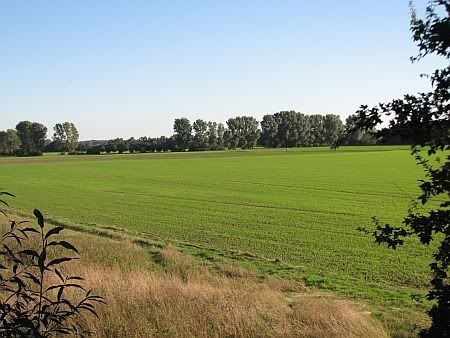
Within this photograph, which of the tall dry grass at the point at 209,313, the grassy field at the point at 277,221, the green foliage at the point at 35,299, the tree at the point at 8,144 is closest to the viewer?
the green foliage at the point at 35,299

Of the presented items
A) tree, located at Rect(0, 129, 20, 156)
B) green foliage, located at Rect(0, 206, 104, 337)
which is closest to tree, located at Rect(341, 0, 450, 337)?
green foliage, located at Rect(0, 206, 104, 337)

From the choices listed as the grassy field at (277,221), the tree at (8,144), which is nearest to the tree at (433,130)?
the grassy field at (277,221)

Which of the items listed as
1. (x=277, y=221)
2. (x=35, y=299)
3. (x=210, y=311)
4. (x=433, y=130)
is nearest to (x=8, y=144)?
(x=277, y=221)

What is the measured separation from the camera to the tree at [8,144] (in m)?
189

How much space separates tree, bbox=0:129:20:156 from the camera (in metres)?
189

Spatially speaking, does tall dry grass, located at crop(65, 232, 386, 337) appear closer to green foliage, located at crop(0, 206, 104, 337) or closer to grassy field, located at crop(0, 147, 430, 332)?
green foliage, located at crop(0, 206, 104, 337)

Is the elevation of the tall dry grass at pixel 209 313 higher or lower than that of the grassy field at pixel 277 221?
higher

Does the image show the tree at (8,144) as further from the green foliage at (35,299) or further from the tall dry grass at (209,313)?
the green foliage at (35,299)

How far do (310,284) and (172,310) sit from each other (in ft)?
22.5

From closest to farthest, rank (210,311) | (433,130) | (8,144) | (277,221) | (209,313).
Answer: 1. (433,130)
2. (209,313)
3. (210,311)
4. (277,221)
5. (8,144)

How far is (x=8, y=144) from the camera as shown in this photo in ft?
621

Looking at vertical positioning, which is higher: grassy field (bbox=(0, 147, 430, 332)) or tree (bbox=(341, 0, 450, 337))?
tree (bbox=(341, 0, 450, 337))

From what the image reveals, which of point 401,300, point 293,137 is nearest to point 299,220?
point 401,300

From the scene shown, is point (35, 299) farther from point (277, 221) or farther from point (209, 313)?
point (277, 221)
